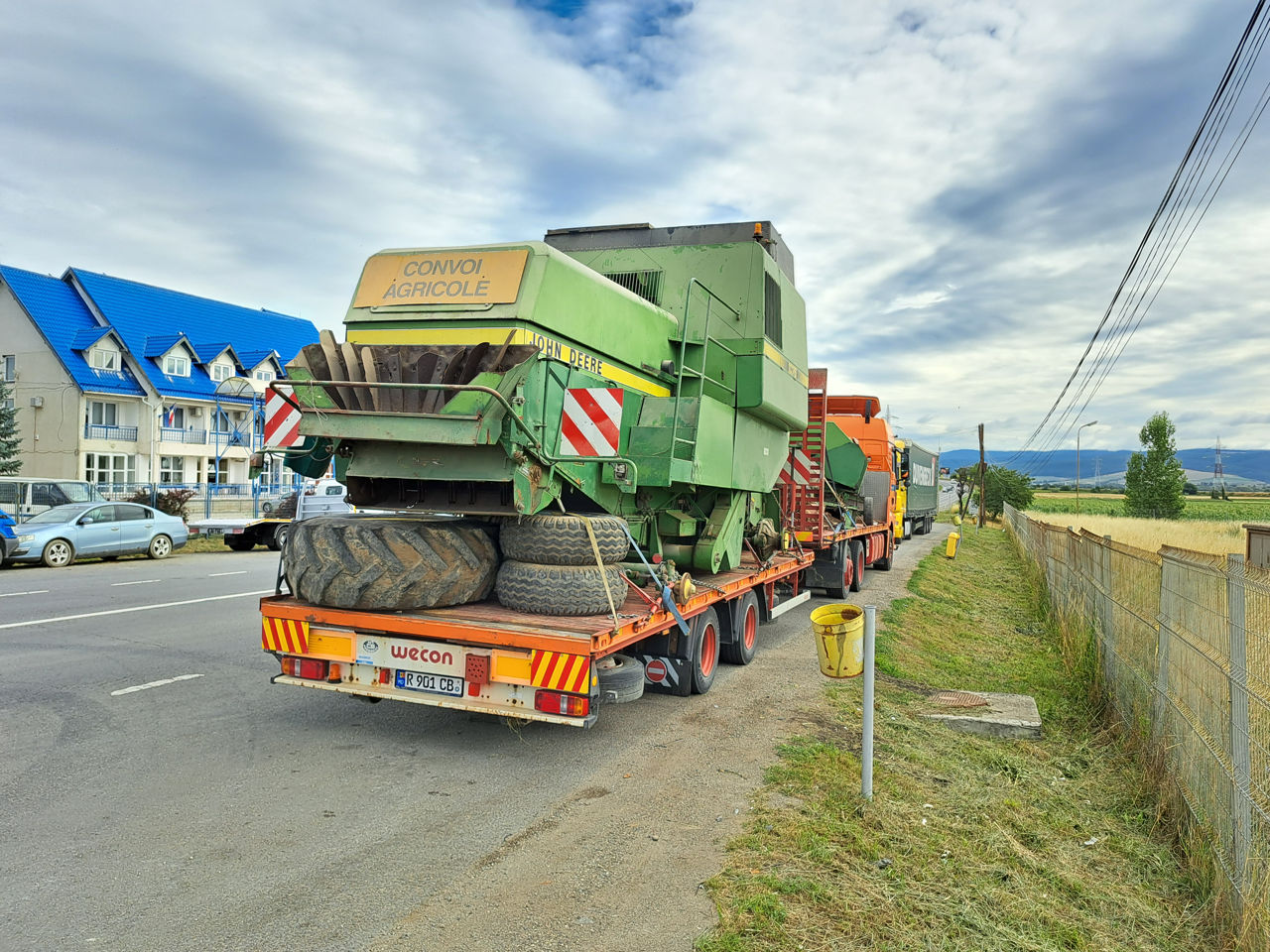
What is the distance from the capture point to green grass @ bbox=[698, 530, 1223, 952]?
3.66 metres

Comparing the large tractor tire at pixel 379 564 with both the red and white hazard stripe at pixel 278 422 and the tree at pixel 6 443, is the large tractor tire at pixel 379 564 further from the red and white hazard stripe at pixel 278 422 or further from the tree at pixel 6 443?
the tree at pixel 6 443

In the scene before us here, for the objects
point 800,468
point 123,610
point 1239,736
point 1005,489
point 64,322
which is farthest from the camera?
point 1005,489

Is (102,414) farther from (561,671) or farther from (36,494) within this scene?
(561,671)

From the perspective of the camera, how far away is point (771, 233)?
896 centimetres

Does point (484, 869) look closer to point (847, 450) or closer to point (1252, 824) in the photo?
point (1252, 824)

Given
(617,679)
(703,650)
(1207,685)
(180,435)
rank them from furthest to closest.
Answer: (180,435), (703,650), (617,679), (1207,685)

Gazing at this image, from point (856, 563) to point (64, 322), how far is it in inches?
1386

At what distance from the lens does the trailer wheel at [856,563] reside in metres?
15.5

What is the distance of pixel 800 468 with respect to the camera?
11672 mm

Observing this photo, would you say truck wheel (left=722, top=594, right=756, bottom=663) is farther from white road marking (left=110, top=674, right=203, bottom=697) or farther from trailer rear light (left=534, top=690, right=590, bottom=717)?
white road marking (left=110, top=674, right=203, bottom=697)

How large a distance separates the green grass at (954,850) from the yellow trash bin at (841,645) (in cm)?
67

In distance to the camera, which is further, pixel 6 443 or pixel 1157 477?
pixel 1157 477

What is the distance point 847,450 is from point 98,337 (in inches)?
1280

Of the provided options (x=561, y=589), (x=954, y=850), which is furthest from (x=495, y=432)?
(x=954, y=850)
